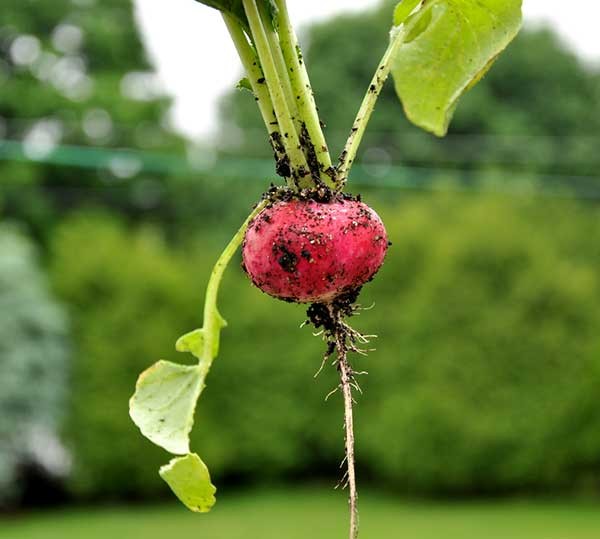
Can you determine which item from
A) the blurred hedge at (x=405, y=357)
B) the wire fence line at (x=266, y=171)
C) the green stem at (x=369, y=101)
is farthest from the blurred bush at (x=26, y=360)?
the green stem at (x=369, y=101)

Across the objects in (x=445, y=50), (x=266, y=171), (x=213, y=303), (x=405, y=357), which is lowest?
(x=213, y=303)

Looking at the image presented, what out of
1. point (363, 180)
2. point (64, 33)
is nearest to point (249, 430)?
point (363, 180)

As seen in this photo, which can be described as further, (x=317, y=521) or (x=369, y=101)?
(x=317, y=521)

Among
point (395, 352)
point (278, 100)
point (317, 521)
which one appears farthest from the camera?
point (317, 521)

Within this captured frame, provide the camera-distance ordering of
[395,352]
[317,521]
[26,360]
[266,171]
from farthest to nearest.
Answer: [266,171] < [317,521] < [395,352] < [26,360]

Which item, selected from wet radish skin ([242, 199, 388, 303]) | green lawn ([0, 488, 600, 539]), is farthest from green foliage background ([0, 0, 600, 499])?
wet radish skin ([242, 199, 388, 303])

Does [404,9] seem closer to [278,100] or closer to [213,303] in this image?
[278,100]

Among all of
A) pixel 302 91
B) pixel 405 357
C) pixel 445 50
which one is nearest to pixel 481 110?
pixel 405 357

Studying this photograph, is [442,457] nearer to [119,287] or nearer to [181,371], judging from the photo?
[119,287]

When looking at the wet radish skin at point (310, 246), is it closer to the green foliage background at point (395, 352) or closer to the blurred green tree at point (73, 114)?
the green foliage background at point (395, 352)

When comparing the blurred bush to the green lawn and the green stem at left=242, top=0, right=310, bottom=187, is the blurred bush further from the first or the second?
the green stem at left=242, top=0, right=310, bottom=187
